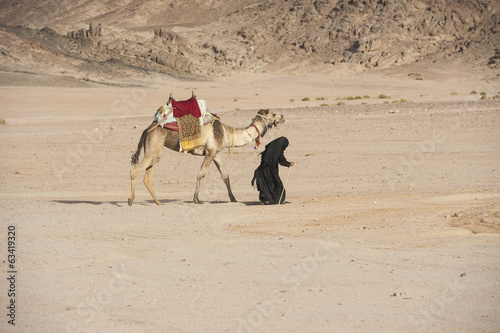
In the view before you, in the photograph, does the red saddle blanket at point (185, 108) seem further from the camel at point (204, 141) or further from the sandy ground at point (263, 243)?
the sandy ground at point (263, 243)

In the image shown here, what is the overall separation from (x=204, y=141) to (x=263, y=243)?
3.70 meters

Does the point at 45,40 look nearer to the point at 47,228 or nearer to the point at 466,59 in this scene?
the point at 466,59

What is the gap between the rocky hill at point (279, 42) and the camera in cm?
6347

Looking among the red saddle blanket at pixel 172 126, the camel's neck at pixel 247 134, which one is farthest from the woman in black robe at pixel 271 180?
the red saddle blanket at pixel 172 126

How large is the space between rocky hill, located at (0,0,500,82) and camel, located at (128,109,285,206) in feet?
156

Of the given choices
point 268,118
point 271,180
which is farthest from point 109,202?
point 268,118

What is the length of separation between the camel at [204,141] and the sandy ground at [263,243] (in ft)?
1.90

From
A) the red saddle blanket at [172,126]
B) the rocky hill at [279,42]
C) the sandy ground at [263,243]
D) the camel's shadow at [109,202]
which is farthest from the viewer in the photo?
the rocky hill at [279,42]

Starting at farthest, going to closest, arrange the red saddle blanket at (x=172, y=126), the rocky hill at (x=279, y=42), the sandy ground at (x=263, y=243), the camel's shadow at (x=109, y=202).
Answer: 1. the rocky hill at (x=279, y=42)
2. the camel's shadow at (x=109, y=202)
3. the red saddle blanket at (x=172, y=126)
4. the sandy ground at (x=263, y=243)

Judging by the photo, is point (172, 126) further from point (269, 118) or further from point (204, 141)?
point (269, 118)

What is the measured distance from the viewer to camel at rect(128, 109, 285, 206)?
12195 mm

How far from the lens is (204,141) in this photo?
12430 mm

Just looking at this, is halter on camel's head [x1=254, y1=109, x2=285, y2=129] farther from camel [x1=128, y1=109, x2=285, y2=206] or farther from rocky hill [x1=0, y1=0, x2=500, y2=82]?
rocky hill [x1=0, y1=0, x2=500, y2=82]

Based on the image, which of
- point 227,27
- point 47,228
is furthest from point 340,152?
point 227,27
